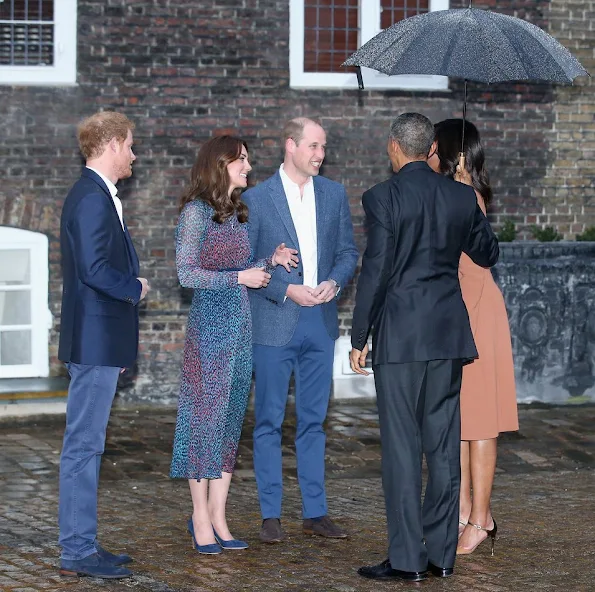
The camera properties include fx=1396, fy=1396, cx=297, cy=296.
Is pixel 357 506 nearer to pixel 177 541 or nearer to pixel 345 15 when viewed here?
pixel 177 541

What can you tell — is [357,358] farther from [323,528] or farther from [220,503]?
[323,528]

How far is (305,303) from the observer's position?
7297 millimetres


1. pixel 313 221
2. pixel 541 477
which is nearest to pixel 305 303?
pixel 313 221

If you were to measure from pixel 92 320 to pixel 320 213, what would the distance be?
164cm

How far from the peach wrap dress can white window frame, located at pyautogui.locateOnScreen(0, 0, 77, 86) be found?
5784mm

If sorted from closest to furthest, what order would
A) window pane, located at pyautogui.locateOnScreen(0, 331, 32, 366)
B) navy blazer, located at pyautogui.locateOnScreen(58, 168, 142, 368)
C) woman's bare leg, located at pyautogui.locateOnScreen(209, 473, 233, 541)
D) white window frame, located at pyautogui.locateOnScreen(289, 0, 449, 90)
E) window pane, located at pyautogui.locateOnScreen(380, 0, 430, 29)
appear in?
navy blazer, located at pyautogui.locateOnScreen(58, 168, 142, 368), woman's bare leg, located at pyautogui.locateOnScreen(209, 473, 233, 541), window pane, located at pyautogui.locateOnScreen(0, 331, 32, 366), white window frame, located at pyautogui.locateOnScreen(289, 0, 449, 90), window pane, located at pyautogui.locateOnScreen(380, 0, 430, 29)

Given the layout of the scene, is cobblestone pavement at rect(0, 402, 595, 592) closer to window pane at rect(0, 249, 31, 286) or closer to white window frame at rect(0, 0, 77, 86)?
window pane at rect(0, 249, 31, 286)

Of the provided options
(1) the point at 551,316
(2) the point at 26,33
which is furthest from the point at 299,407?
(2) the point at 26,33

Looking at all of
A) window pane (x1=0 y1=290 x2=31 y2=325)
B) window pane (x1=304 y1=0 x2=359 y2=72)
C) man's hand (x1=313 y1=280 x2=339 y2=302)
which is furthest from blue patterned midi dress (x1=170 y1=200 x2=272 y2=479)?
window pane (x1=304 y1=0 x2=359 y2=72)

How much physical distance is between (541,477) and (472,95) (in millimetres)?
4559

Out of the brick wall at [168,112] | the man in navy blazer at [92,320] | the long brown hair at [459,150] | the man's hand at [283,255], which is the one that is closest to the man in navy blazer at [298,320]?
the man's hand at [283,255]

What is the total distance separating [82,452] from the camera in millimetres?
6488

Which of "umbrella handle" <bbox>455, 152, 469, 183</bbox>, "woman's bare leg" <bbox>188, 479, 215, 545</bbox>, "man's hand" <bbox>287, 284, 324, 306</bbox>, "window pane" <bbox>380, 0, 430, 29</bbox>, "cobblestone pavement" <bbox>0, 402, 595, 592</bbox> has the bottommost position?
"cobblestone pavement" <bbox>0, 402, 595, 592</bbox>

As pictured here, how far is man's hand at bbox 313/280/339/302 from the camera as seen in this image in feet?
23.9
